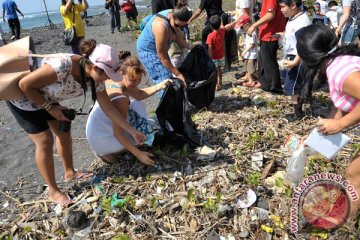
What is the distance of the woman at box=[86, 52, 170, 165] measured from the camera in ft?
10.4

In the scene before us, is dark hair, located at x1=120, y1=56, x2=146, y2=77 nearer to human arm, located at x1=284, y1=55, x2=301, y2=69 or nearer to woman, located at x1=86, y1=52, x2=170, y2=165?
woman, located at x1=86, y1=52, x2=170, y2=165

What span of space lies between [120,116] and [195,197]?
1.00 metres

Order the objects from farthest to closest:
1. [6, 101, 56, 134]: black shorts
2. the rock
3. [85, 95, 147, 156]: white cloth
Result: 1. [85, 95, 147, 156]: white cloth
2. [6, 101, 56, 134]: black shorts
3. the rock

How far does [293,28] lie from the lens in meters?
3.87

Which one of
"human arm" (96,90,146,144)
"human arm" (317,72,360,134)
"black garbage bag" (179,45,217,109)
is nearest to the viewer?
"human arm" (317,72,360,134)

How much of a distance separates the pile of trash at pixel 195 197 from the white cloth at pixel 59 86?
0.94 m

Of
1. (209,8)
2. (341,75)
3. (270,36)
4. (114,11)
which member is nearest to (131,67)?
(341,75)

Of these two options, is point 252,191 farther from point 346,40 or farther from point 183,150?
point 346,40

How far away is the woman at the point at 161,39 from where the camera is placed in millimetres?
3799

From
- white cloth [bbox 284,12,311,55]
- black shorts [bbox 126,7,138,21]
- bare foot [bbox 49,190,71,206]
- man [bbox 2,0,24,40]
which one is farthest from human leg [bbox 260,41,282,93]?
man [bbox 2,0,24,40]

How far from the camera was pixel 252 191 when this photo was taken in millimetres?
2803

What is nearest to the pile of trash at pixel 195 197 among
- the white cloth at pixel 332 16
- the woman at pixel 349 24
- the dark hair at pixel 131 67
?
the dark hair at pixel 131 67

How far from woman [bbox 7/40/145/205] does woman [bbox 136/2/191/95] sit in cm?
111

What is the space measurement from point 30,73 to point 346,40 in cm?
409
